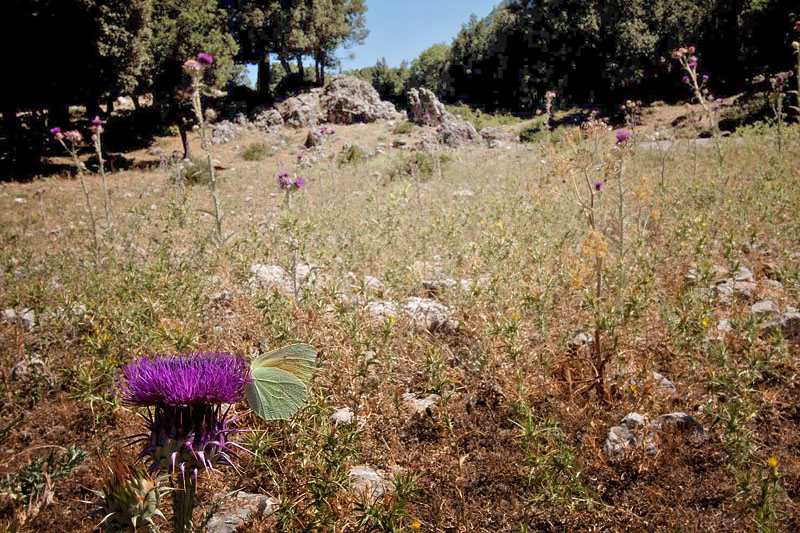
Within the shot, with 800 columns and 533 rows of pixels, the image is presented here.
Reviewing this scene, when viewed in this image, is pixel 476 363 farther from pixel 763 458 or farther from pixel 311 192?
pixel 311 192

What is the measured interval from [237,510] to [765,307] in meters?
3.73

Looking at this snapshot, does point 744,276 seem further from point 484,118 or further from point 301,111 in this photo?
point 484,118

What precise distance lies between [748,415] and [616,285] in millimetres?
1419

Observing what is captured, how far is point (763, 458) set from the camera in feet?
6.57

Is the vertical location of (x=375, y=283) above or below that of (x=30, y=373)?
above

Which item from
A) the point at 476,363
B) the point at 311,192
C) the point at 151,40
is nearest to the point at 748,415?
the point at 476,363

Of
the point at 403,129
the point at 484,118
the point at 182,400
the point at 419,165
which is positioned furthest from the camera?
the point at 484,118

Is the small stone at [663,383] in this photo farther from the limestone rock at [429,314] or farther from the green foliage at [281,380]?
the green foliage at [281,380]

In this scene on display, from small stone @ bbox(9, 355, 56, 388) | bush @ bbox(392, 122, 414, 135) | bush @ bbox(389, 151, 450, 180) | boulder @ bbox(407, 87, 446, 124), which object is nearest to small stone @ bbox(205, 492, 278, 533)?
small stone @ bbox(9, 355, 56, 388)

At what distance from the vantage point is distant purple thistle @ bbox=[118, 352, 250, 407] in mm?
1234

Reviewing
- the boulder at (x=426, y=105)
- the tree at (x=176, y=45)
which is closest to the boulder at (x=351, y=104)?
the boulder at (x=426, y=105)

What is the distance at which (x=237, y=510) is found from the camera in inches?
74.4

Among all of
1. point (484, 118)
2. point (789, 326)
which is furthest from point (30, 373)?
point (484, 118)

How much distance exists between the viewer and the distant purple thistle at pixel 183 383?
4.05ft
